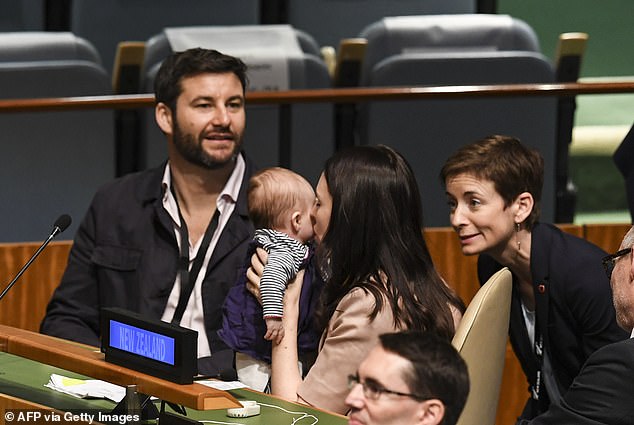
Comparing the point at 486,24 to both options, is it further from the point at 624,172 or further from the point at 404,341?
the point at 404,341

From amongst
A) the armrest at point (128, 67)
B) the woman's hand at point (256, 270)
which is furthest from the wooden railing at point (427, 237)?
the woman's hand at point (256, 270)

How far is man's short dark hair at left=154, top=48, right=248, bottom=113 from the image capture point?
305cm

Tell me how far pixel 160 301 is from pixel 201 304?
0.11 meters

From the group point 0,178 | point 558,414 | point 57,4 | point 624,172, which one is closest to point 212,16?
point 57,4

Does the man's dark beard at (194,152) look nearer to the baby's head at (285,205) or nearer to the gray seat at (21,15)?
the baby's head at (285,205)

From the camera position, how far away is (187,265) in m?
2.97

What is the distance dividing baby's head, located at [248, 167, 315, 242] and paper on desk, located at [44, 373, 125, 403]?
562mm

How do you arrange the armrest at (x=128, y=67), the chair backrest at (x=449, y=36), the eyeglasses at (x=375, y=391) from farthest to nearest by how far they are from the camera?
the chair backrest at (x=449, y=36) → the armrest at (x=128, y=67) → the eyeglasses at (x=375, y=391)

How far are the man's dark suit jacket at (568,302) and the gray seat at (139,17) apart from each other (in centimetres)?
256

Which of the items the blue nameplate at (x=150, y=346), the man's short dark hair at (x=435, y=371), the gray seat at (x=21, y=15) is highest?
the gray seat at (x=21, y=15)

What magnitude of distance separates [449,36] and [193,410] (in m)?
2.45

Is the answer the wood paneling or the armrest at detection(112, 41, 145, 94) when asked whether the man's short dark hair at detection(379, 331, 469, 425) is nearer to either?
the wood paneling

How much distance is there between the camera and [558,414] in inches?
79.7

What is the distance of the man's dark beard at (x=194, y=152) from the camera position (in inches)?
118
